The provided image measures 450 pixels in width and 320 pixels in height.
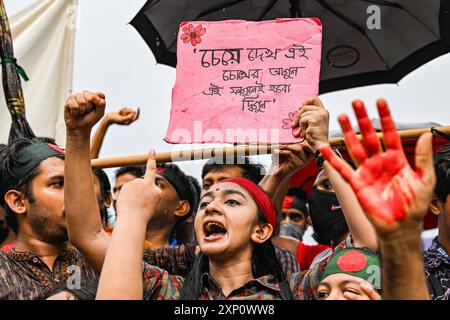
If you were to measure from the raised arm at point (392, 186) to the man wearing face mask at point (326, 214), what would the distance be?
7.25ft

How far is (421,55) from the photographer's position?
4.38 metres

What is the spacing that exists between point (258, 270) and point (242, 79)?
0.89m

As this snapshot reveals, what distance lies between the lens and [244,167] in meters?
4.48

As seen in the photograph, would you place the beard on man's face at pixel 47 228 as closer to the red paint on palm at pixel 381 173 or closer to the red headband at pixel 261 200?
the red headband at pixel 261 200

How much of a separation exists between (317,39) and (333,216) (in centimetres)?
108

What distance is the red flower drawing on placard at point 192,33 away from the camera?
3701 mm

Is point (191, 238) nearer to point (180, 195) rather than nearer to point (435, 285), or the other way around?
point (180, 195)

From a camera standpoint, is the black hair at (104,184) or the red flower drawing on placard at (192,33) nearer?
the red flower drawing on placard at (192,33)

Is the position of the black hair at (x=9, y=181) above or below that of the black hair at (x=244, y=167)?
below

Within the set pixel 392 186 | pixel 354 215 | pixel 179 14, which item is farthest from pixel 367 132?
pixel 179 14

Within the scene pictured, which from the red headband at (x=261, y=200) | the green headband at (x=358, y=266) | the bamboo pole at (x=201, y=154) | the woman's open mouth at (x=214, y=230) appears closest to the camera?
the green headband at (x=358, y=266)

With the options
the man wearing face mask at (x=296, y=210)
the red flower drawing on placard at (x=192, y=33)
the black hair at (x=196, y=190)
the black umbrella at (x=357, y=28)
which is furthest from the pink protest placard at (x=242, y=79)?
→ the man wearing face mask at (x=296, y=210)

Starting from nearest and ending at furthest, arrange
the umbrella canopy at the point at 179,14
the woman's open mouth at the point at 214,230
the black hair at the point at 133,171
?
the woman's open mouth at the point at 214,230 < the umbrella canopy at the point at 179,14 < the black hair at the point at 133,171

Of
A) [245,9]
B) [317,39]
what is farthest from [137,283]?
Answer: [245,9]
